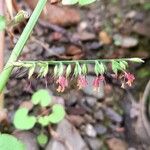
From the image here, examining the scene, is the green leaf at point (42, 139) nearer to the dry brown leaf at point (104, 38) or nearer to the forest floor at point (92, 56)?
the forest floor at point (92, 56)

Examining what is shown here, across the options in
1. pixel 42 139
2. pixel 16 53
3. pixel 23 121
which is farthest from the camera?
pixel 42 139

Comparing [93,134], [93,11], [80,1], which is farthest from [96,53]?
[80,1]

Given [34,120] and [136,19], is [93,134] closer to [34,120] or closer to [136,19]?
[34,120]

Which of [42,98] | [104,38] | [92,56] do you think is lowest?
[42,98]

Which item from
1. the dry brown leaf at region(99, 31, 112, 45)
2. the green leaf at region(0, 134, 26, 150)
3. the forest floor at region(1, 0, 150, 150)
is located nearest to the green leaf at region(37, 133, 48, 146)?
the forest floor at region(1, 0, 150, 150)

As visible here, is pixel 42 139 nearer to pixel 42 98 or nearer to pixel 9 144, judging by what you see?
pixel 42 98

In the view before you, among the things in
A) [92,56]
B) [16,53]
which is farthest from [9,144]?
[92,56]

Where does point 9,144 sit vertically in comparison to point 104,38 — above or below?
below
